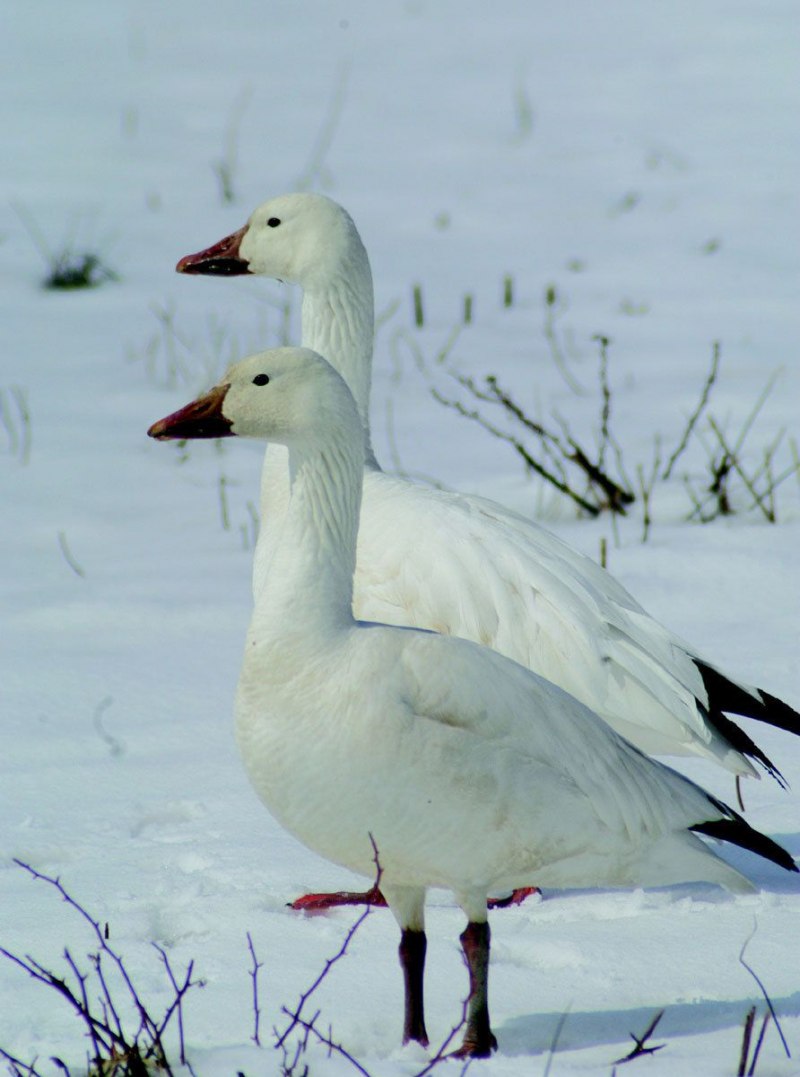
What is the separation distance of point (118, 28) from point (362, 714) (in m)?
10.3

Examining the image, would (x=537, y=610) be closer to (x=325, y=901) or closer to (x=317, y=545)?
(x=325, y=901)

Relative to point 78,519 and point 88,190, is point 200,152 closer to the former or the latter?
point 88,190

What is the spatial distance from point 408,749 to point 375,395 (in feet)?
16.4

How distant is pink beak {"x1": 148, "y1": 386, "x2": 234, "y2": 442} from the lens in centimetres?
326

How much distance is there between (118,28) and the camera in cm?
1228

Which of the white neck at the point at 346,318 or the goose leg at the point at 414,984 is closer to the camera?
the goose leg at the point at 414,984

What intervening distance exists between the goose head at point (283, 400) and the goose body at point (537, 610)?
56 cm

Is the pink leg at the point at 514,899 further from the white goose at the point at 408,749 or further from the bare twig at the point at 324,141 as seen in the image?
the bare twig at the point at 324,141

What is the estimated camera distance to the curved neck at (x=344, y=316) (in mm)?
4898

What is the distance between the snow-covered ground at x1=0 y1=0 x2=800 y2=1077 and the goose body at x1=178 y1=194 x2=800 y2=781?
35 cm

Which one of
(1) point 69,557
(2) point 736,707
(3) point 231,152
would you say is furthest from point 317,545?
(3) point 231,152

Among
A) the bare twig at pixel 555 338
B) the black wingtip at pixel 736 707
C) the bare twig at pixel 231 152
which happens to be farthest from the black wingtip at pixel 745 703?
the bare twig at pixel 231 152

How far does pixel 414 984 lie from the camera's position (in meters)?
3.10

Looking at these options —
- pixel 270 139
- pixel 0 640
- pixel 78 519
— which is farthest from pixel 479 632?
pixel 270 139
